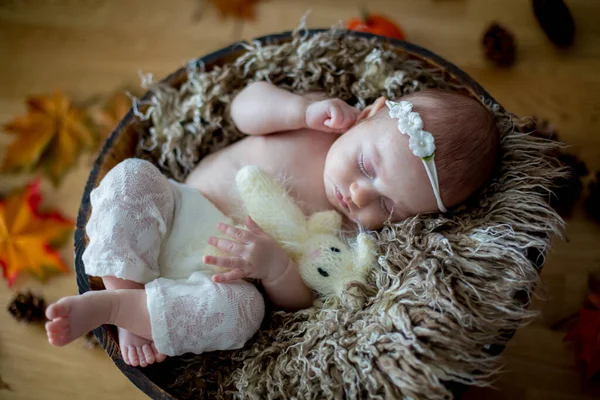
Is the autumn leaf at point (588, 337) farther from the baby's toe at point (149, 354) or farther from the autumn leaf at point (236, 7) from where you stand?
the autumn leaf at point (236, 7)

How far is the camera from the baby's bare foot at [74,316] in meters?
0.82

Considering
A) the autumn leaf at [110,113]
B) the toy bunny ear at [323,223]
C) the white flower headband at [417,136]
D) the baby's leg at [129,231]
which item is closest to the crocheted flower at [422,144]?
the white flower headband at [417,136]

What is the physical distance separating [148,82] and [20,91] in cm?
58

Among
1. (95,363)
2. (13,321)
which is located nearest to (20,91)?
(13,321)

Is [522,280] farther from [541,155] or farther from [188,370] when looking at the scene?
[188,370]

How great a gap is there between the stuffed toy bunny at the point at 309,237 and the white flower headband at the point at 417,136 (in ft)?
0.56

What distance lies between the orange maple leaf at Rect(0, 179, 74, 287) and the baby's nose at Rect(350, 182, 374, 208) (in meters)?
0.80

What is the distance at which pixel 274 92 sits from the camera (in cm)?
117

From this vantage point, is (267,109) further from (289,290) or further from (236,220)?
(289,290)

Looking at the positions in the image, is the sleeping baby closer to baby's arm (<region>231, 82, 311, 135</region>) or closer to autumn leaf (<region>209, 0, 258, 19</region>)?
baby's arm (<region>231, 82, 311, 135</region>)

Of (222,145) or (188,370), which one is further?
(222,145)

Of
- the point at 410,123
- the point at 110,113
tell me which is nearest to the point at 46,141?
the point at 110,113

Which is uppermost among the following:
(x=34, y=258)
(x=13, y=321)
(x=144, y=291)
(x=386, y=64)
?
(x=386, y=64)

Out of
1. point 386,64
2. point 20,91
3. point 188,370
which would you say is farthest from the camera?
point 20,91
